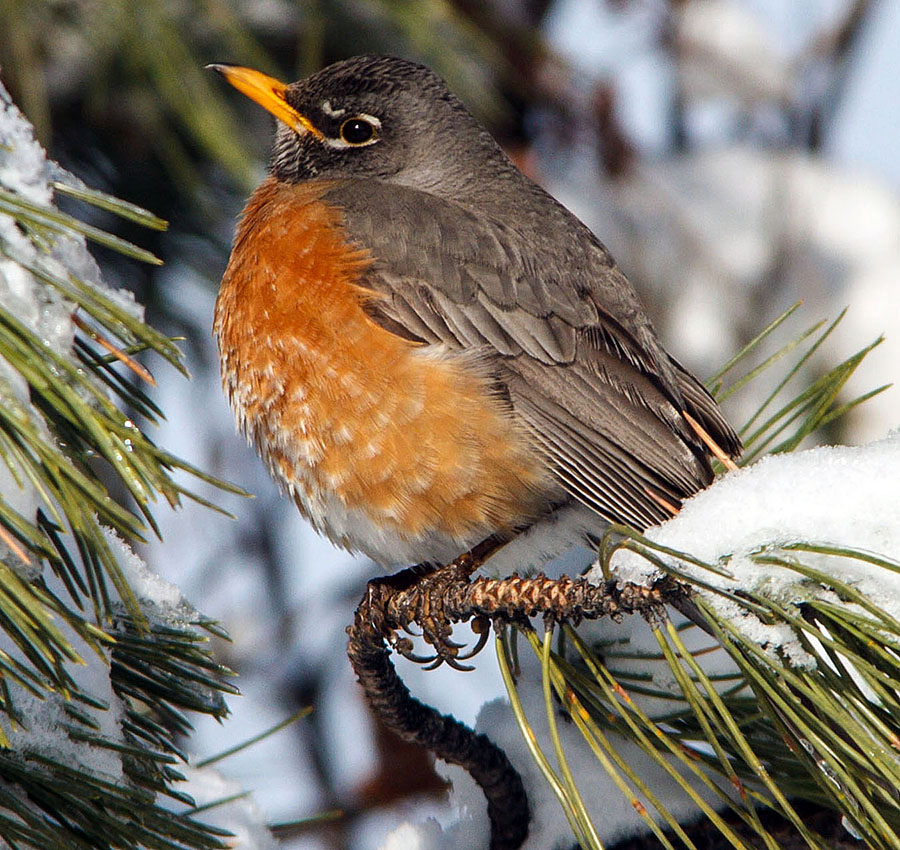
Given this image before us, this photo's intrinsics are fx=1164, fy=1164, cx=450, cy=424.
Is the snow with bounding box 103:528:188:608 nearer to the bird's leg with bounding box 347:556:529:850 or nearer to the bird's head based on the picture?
the bird's leg with bounding box 347:556:529:850

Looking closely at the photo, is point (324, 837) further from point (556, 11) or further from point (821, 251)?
point (556, 11)

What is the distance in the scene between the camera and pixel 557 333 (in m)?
3.10

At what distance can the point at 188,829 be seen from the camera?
5.94ft

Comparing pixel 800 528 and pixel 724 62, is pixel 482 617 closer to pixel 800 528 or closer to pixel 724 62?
pixel 800 528

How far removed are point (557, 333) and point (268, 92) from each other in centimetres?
127

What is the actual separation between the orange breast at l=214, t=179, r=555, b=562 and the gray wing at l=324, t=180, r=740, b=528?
3.7 inches

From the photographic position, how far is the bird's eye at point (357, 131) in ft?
12.2

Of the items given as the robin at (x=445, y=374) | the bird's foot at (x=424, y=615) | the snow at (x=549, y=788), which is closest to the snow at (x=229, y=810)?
the snow at (x=549, y=788)

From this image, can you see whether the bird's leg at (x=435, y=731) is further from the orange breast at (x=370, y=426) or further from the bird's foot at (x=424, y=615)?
the orange breast at (x=370, y=426)

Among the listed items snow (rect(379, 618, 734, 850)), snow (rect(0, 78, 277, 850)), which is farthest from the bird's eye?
snow (rect(0, 78, 277, 850))

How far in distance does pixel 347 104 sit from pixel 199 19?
55cm

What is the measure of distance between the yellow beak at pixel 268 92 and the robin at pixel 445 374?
2cm

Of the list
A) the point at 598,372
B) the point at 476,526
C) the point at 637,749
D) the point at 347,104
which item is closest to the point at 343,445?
the point at 476,526

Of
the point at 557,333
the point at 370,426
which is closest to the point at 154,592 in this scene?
the point at 370,426
